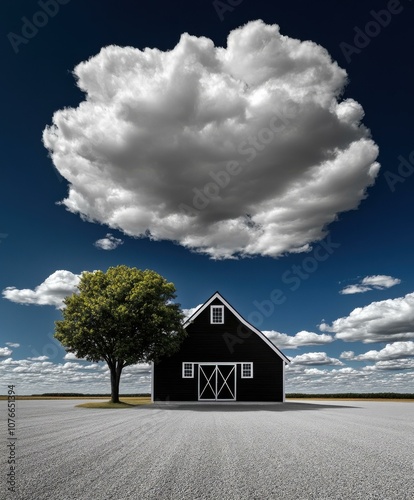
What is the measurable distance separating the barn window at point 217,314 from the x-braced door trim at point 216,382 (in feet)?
12.2

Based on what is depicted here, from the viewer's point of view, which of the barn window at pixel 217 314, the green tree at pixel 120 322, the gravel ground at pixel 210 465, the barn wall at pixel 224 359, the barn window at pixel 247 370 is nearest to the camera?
the gravel ground at pixel 210 465

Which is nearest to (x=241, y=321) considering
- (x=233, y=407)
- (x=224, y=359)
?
(x=224, y=359)

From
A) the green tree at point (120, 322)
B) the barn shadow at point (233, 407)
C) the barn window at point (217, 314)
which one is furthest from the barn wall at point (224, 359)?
the green tree at point (120, 322)

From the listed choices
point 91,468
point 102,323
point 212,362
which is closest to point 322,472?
point 91,468

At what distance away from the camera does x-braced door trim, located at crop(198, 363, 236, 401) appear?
129ft

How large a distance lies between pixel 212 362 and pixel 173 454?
3015cm

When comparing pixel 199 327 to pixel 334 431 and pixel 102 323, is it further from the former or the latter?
pixel 334 431

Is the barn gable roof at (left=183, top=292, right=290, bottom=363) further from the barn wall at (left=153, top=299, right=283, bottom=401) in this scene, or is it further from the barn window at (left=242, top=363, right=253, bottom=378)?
the barn window at (left=242, top=363, right=253, bottom=378)

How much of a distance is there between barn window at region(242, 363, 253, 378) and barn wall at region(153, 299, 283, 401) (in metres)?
0.33

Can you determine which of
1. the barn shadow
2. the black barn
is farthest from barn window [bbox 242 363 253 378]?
the barn shadow

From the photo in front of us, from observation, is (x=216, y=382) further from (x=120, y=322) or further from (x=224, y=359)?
(x=120, y=322)

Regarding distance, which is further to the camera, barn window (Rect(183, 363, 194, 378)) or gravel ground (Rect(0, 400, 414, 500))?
barn window (Rect(183, 363, 194, 378))

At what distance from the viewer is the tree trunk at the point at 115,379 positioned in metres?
35.4

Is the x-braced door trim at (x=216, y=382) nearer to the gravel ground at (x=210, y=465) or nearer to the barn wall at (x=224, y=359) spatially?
the barn wall at (x=224, y=359)
